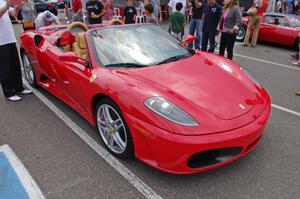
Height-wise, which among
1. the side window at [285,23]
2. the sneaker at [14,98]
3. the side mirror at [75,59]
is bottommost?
the sneaker at [14,98]

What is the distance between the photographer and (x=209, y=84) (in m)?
2.62

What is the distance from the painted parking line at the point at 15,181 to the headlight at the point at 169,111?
3.91 feet

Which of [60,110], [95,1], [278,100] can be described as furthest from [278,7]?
[60,110]

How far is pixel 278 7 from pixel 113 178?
1725 centimetres

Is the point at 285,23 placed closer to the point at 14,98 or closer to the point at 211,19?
the point at 211,19

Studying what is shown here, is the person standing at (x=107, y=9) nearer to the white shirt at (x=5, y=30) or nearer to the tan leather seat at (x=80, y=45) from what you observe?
the white shirt at (x=5, y=30)

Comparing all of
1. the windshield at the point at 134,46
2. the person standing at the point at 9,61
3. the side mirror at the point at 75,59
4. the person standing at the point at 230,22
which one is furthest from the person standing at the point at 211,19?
the side mirror at the point at 75,59

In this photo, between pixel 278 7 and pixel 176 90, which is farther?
pixel 278 7

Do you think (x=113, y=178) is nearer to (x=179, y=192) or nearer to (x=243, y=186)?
(x=179, y=192)

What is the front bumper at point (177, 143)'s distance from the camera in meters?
2.04

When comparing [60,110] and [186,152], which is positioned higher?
[186,152]

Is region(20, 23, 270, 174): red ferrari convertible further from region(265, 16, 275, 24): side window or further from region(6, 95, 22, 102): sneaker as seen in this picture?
region(265, 16, 275, 24): side window

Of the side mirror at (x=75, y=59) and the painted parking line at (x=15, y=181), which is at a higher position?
the side mirror at (x=75, y=59)

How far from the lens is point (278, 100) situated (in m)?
4.29
